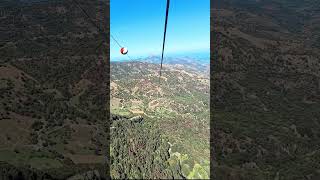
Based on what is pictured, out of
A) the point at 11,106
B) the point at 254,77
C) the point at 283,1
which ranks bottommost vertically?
the point at 11,106

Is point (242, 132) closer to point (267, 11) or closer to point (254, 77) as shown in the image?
point (254, 77)

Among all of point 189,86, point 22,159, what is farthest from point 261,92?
point 22,159

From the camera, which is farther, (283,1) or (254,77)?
(283,1)

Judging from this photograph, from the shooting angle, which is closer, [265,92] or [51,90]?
[51,90]

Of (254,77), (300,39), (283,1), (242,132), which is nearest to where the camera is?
(242,132)

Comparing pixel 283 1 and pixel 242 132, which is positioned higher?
pixel 283 1

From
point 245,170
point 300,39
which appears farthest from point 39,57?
point 300,39

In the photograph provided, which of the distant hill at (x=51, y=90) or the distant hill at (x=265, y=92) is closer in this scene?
the distant hill at (x=51, y=90)

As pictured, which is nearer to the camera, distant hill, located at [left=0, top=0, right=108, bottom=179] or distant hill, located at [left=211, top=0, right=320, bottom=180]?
distant hill, located at [left=0, top=0, right=108, bottom=179]

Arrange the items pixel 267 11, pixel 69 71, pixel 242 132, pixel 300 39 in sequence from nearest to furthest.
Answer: pixel 242 132 → pixel 69 71 → pixel 300 39 → pixel 267 11
